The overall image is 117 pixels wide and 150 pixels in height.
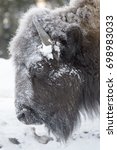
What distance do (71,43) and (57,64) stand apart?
0.89 ft

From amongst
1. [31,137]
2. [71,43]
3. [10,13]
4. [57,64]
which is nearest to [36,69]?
[57,64]

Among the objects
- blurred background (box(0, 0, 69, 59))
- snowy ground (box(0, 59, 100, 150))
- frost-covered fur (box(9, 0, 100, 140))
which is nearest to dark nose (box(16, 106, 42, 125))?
frost-covered fur (box(9, 0, 100, 140))

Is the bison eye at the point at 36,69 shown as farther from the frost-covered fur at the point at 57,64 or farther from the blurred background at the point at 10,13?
the blurred background at the point at 10,13

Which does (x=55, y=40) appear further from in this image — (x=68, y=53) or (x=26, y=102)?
(x=26, y=102)

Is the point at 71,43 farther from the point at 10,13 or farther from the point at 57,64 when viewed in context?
the point at 10,13

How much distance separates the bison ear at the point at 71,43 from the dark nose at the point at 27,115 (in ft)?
2.20

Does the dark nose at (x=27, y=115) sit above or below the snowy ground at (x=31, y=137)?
above

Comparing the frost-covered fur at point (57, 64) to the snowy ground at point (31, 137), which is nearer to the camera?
Answer: the frost-covered fur at point (57, 64)

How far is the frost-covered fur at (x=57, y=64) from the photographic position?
624cm

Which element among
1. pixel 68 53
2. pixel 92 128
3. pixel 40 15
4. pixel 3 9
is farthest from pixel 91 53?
pixel 3 9

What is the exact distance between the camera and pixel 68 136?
22.2 feet

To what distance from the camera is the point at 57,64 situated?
629cm

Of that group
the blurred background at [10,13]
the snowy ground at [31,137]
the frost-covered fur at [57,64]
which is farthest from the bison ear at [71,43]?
the blurred background at [10,13]

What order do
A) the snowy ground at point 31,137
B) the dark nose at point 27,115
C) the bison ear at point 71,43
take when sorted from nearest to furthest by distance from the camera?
the dark nose at point 27,115 → the bison ear at point 71,43 → the snowy ground at point 31,137
